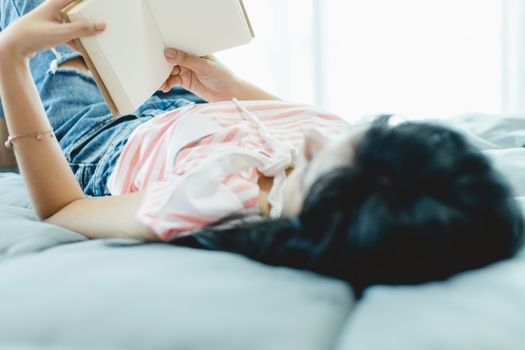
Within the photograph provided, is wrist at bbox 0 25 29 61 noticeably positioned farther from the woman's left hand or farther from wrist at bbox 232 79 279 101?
wrist at bbox 232 79 279 101

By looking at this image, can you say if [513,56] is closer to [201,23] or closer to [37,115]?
[201,23]

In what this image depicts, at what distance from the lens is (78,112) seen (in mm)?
1120

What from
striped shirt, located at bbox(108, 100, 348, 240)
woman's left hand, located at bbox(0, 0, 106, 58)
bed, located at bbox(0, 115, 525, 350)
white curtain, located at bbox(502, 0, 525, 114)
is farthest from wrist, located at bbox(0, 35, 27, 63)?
white curtain, located at bbox(502, 0, 525, 114)

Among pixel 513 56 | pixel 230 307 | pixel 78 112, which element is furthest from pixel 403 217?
pixel 513 56

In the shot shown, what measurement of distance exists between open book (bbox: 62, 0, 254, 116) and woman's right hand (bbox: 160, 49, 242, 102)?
0.16 ft

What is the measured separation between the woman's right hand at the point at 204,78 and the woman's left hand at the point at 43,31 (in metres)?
0.25

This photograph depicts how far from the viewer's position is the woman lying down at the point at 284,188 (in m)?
0.43

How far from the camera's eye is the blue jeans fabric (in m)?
0.99

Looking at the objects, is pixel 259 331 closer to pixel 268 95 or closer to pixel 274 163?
pixel 274 163

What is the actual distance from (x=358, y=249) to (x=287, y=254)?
0.07 meters

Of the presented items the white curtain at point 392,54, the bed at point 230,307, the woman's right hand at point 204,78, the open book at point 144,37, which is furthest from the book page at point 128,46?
the white curtain at point 392,54

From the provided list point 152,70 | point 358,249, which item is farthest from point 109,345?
point 152,70

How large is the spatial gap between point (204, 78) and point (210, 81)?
A: 0.01 meters

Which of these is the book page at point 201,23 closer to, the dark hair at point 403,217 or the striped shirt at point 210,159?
the striped shirt at point 210,159
